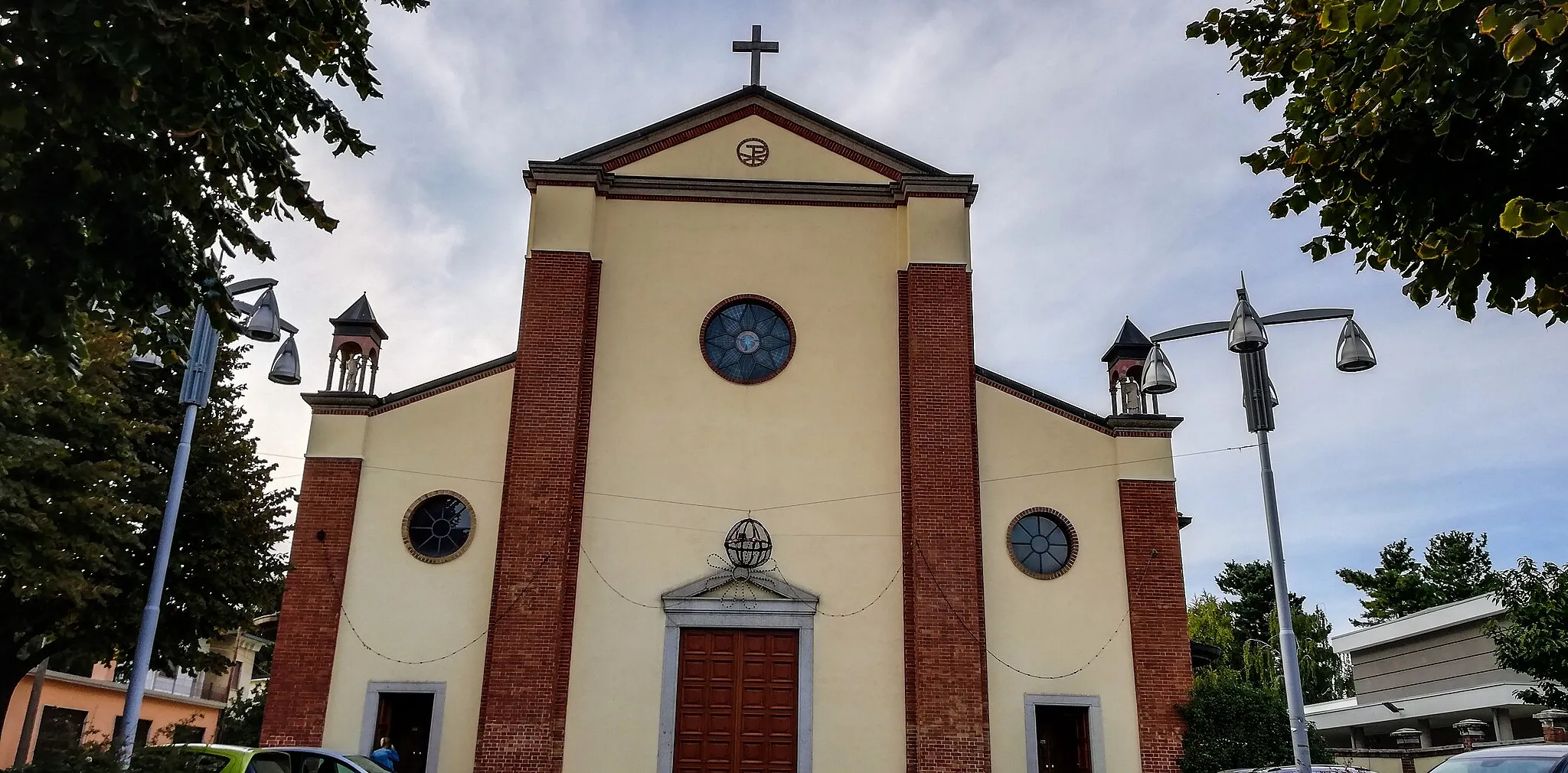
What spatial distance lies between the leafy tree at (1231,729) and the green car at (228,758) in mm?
12122

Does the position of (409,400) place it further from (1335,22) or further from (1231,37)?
(1335,22)

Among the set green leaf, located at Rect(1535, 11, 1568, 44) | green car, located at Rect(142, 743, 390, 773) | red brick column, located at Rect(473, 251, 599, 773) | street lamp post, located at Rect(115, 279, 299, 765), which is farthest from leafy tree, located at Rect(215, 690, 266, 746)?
green leaf, located at Rect(1535, 11, 1568, 44)

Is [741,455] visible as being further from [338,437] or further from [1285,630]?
[1285,630]

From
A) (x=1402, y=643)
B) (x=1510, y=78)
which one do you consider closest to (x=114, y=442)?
(x=1510, y=78)

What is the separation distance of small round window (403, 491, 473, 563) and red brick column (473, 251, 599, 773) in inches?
25.2

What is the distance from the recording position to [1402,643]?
120 ft

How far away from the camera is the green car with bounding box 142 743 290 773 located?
1009cm

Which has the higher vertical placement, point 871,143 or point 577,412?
point 871,143

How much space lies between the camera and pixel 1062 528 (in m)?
17.1

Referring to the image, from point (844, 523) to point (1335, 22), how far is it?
11947 mm

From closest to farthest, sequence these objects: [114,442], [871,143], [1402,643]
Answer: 1. [114,442]
2. [871,143]
3. [1402,643]

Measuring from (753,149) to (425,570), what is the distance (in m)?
Answer: 8.90

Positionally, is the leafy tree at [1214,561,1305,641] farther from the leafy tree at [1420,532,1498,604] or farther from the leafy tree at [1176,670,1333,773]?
the leafy tree at [1176,670,1333,773]

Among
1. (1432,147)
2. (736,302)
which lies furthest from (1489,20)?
(736,302)
